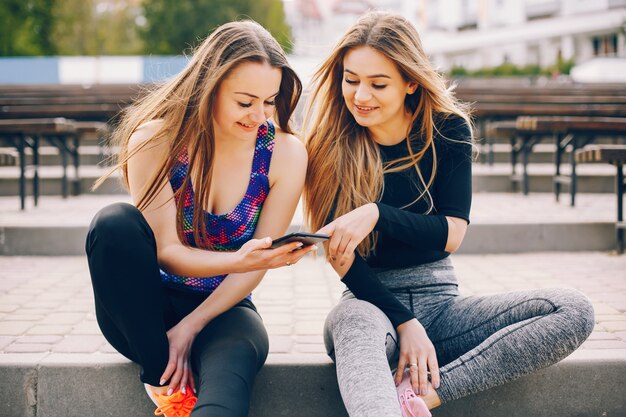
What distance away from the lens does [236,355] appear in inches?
83.6

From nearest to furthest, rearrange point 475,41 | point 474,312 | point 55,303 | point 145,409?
point 474,312
point 145,409
point 55,303
point 475,41

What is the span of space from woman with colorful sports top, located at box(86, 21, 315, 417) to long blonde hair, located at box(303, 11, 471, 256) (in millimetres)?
124

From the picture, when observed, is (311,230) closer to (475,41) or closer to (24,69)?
(24,69)

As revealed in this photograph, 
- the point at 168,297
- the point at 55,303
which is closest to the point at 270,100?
the point at 168,297

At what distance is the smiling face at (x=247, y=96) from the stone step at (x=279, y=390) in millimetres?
920

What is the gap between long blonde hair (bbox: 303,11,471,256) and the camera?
245 cm

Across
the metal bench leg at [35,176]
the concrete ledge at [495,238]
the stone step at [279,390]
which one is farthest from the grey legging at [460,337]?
the metal bench leg at [35,176]

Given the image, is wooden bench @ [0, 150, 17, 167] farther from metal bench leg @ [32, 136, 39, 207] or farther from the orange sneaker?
the orange sneaker

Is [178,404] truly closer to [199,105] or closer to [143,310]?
[143,310]

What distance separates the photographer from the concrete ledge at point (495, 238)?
4.75m

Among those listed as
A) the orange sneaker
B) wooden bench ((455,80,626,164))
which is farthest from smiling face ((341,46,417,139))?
wooden bench ((455,80,626,164))

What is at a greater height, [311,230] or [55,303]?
[311,230]

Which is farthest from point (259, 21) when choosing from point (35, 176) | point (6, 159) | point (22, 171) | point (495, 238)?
point (495, 238)

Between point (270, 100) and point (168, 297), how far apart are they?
0.80 metres
